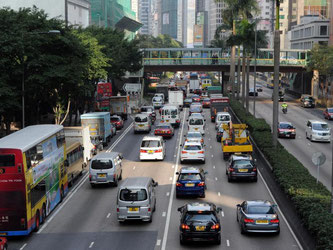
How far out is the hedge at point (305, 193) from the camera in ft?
63.0

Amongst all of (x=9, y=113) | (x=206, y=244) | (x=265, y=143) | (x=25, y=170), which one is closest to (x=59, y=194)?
(x=25, y=170)

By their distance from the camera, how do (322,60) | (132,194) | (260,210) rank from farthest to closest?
1. (322,60)
2. (132,194)
3. (260,210)

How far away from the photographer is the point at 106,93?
72625 millimetres

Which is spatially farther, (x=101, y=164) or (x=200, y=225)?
(x=101, y=164)

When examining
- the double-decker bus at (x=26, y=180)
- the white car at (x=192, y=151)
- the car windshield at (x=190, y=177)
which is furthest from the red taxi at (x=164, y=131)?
the double-decker bus at (x=26, y=180)

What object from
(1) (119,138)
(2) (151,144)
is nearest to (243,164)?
(2) (151,144)

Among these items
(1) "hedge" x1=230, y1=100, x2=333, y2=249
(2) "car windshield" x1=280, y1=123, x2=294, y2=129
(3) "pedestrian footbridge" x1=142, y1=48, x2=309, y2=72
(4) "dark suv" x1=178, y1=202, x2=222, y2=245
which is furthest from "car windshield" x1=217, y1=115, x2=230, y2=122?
(3) "pedestrian footbridge" x1=142, y1=48, x2=309, y2=72

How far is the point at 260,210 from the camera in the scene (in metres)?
22.8

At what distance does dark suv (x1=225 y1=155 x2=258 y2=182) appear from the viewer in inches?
1321

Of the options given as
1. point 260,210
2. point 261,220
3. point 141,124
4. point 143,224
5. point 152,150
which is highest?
point 141,124

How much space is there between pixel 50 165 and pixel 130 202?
A: 4.84m

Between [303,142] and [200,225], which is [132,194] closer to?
[200,225]

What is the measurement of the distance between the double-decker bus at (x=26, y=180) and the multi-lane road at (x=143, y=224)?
3.06ft

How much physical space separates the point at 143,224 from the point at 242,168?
9.91 metres
